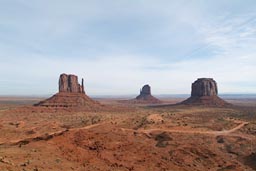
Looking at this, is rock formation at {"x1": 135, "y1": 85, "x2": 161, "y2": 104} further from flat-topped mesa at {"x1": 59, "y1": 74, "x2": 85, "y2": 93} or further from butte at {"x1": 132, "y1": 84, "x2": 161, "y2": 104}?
flat-topped mesa at {"x1": 59, "y1": 74, "x2": 85, "y2": 93}

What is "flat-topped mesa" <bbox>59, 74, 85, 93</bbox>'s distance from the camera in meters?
95.5

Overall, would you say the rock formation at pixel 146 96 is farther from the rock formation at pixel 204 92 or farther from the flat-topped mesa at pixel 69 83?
the flat-topped mesa at pixel 69 83

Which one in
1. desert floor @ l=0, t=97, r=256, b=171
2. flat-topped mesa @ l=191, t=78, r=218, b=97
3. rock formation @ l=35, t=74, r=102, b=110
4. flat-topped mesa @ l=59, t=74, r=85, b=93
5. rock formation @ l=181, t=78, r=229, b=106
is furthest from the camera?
flat-topped mesa @ l=191, t=78, r=218, b=97

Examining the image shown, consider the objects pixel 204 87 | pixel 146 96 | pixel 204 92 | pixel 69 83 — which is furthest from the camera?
pixel 146 96

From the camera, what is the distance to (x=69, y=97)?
92688 mm

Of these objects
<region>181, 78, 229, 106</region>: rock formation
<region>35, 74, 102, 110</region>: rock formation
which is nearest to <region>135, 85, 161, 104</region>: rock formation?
<region>181, 78, 229, 106</region>: rock formation

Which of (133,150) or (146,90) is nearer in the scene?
(133,150)

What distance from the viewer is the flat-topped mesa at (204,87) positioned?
11575 cm

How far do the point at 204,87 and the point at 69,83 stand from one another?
55.9 meters

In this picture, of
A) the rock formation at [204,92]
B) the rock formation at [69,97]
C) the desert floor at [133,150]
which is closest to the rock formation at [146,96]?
the rock formation at [204,92]

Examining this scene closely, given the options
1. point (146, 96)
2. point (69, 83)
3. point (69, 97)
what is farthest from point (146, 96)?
point (69, 97)

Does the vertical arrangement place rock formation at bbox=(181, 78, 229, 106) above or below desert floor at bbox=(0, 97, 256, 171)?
above

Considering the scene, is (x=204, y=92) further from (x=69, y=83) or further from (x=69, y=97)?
(x=69, y=97)

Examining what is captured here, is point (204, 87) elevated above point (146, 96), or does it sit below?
above
